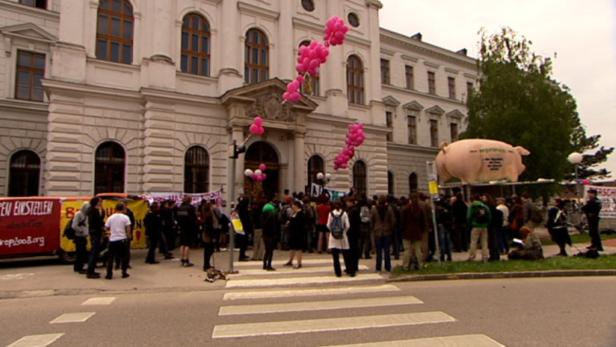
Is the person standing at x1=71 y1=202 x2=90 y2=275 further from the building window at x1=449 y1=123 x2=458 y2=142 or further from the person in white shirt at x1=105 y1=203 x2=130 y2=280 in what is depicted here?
the building window at x1=449 y1=123 x2=458 y2=142

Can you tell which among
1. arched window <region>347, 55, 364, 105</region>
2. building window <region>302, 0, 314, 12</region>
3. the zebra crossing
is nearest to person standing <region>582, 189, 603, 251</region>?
the zebra crossing

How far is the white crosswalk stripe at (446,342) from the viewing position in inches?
194

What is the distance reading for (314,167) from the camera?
23.3 meters

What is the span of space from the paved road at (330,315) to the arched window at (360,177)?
1580 cm

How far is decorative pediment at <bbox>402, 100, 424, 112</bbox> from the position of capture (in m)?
33.3

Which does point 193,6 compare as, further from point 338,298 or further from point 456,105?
point 456,105

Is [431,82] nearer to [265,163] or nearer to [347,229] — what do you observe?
[265,163]

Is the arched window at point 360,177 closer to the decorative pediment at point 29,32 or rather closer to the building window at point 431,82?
the building window at point 431,82

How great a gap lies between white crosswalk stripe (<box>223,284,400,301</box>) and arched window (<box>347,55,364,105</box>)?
18.6 metres

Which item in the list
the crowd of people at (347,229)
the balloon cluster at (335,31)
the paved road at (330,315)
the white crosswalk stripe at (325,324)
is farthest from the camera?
the balloon cluster at (335,31)

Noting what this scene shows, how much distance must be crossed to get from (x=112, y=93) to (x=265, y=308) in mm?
14989

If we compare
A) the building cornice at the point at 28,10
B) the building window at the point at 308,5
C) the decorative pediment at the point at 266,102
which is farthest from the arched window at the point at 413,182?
the building cornice at the point at 28,10

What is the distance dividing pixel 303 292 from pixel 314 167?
15.1m

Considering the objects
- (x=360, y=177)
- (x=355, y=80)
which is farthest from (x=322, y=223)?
(x=355, y=80)
